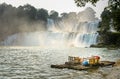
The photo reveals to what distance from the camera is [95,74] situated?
33.5m

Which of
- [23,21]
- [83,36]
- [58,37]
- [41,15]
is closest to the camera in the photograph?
[83,36]

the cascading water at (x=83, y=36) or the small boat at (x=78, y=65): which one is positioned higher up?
the cascading water at (x=83, y=36)

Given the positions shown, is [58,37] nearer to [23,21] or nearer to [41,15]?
[23,21]

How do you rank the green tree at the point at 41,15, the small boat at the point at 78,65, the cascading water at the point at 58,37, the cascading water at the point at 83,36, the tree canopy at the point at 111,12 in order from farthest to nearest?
the green tree at the point at 41,15, the cascading water at the point at 58,37, the cascading water at the point at 83,36, the small boat at the point at 78,65, the tree canopy at the point at 111,12

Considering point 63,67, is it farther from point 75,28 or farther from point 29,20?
point 29,20

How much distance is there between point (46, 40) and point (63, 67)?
11778cm

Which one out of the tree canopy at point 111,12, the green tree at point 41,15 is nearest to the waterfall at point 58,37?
the green tree at point 41,15

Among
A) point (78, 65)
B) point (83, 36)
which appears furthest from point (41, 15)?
point (78, 65)

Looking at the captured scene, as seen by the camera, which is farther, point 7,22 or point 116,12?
point 7,22

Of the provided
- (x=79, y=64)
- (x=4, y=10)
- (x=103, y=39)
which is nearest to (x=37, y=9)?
(x=4, y=10)

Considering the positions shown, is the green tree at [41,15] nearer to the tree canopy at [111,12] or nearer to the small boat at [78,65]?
the small boat at [78,65]

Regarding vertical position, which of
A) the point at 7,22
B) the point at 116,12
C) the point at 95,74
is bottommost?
the point at 95,74

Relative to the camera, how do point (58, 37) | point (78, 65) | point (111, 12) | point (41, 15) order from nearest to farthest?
1. point (111, 12)
2. point (78, 65)
3. point (58, 37)
4. point (41, 15)

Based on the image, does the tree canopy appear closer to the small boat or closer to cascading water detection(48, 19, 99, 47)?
the small boat
